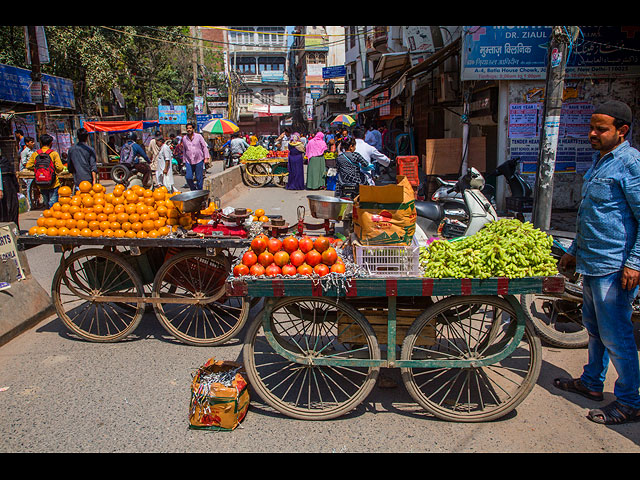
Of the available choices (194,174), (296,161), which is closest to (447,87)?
(296,161)

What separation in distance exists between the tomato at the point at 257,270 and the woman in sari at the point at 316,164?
41.8 ft

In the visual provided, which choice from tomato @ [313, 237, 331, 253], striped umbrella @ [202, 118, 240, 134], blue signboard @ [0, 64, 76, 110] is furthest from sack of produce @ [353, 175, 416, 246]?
striped umbrella @ [202, 118, 240, 134]

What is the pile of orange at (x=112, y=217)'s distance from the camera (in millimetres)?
4473

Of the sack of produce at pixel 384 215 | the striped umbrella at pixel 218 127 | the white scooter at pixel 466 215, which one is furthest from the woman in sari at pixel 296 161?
the sack of produce at pixel 384 215

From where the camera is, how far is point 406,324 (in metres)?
3.41

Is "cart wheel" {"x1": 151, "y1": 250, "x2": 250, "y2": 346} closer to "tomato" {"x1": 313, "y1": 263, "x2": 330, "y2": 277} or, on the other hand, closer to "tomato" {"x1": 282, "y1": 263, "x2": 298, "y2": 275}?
"tomato" {"x1": 282, "y1": 263, "x2": 298, "y2": 275}

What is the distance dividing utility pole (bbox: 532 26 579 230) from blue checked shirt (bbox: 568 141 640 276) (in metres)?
3.15

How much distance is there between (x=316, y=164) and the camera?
15.9 m

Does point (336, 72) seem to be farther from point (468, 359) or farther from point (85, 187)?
point (468, 359)

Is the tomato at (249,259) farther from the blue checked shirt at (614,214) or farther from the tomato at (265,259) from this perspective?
the blue checked shirt at (614,214)

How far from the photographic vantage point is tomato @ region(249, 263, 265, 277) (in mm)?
3234
